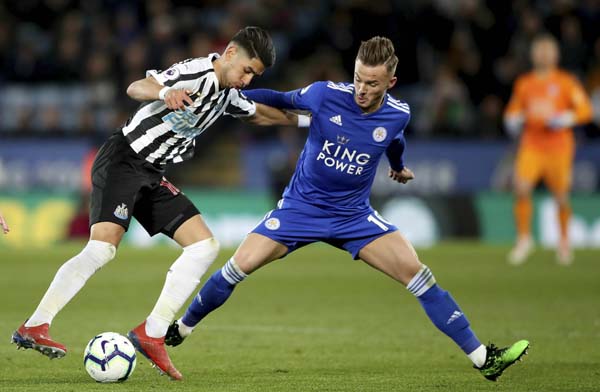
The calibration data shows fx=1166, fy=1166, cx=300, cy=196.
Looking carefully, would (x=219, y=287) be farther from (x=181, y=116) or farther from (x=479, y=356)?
(x=479, y=356)

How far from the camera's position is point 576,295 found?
38.8 ft

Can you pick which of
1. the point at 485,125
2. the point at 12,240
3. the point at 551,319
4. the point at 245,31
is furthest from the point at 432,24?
the point at 245,31

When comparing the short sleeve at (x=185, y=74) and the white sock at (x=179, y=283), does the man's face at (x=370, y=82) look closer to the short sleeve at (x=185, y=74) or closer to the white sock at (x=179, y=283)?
the short sleeve at (x=185, y=74)

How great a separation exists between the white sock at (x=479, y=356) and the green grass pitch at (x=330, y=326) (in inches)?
4.4

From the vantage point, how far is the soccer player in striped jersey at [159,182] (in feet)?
21.9

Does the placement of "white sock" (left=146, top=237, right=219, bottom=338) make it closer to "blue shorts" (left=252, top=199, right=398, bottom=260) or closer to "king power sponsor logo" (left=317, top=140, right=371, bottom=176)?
"blue shorts" (left=252, top=199, right=398, bottom=260)

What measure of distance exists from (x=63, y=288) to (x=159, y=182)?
3.01ft

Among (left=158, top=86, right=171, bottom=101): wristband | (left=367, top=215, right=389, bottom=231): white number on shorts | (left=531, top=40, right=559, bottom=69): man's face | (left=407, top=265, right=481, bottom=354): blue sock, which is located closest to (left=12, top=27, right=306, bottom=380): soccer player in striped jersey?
(left=158, top=86, right=171, bottom=101): wristband

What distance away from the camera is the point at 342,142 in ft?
23.1

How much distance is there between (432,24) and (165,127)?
44.8 feet

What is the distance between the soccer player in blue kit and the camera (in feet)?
22.7

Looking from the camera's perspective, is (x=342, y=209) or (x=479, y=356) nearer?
(x=479, y=356)

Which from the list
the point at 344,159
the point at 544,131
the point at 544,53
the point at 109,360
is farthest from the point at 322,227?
the point at 544,131

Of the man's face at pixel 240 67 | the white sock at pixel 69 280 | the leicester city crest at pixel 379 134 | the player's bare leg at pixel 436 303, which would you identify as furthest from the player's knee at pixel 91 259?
the leicester city crest at pixel 379 134
